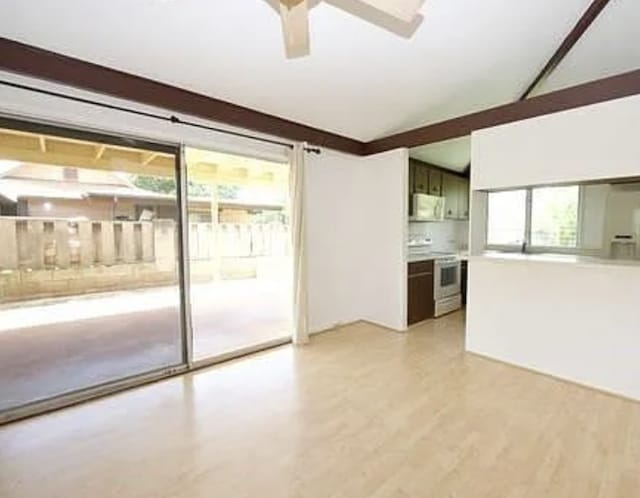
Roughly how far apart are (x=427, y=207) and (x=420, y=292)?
1313 millimetres

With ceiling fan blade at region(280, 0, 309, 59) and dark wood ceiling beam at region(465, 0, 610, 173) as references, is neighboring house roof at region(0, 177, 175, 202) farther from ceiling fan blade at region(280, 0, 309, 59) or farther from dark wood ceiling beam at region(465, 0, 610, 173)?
dark wood ceiling beam at region(465, 0, 610, 173)

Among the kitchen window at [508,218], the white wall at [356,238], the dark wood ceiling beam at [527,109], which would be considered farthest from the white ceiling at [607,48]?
the white wall at [356,238]

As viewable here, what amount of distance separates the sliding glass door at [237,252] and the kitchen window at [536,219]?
2.92m

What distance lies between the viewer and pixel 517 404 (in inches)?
101

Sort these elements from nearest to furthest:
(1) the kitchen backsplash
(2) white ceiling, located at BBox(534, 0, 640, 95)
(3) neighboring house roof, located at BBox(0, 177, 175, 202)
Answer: (3) neighboring house roof, located at BBox(0, 177, 175, 202) → (2) white ceiling, located at BBox(534, 0, 640, 95) → (1) the kitchen backsplash

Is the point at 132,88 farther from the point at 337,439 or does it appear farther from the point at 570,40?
the point at 570,40

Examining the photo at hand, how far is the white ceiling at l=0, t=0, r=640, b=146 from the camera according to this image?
2193 millimetres

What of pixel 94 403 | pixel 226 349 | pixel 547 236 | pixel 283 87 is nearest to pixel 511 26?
pixel 283 87

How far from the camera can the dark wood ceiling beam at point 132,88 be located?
7.28 ft

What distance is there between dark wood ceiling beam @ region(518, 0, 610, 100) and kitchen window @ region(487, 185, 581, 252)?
134 cm

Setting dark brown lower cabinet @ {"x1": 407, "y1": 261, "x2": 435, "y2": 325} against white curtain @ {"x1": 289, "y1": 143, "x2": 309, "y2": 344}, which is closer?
white curtain @ {"x1": 289, "y1": 143, "x2": 309, "y2": 344}

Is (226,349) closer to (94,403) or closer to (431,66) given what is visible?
(94,403)

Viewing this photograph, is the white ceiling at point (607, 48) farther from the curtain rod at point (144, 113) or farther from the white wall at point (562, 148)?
the curtain rod at point (144, 113)

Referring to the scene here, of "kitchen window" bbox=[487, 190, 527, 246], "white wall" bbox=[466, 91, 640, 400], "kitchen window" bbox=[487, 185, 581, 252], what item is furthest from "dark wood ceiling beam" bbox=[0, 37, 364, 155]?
"kitchen window" bbox=[487, 190, 527, 246]
